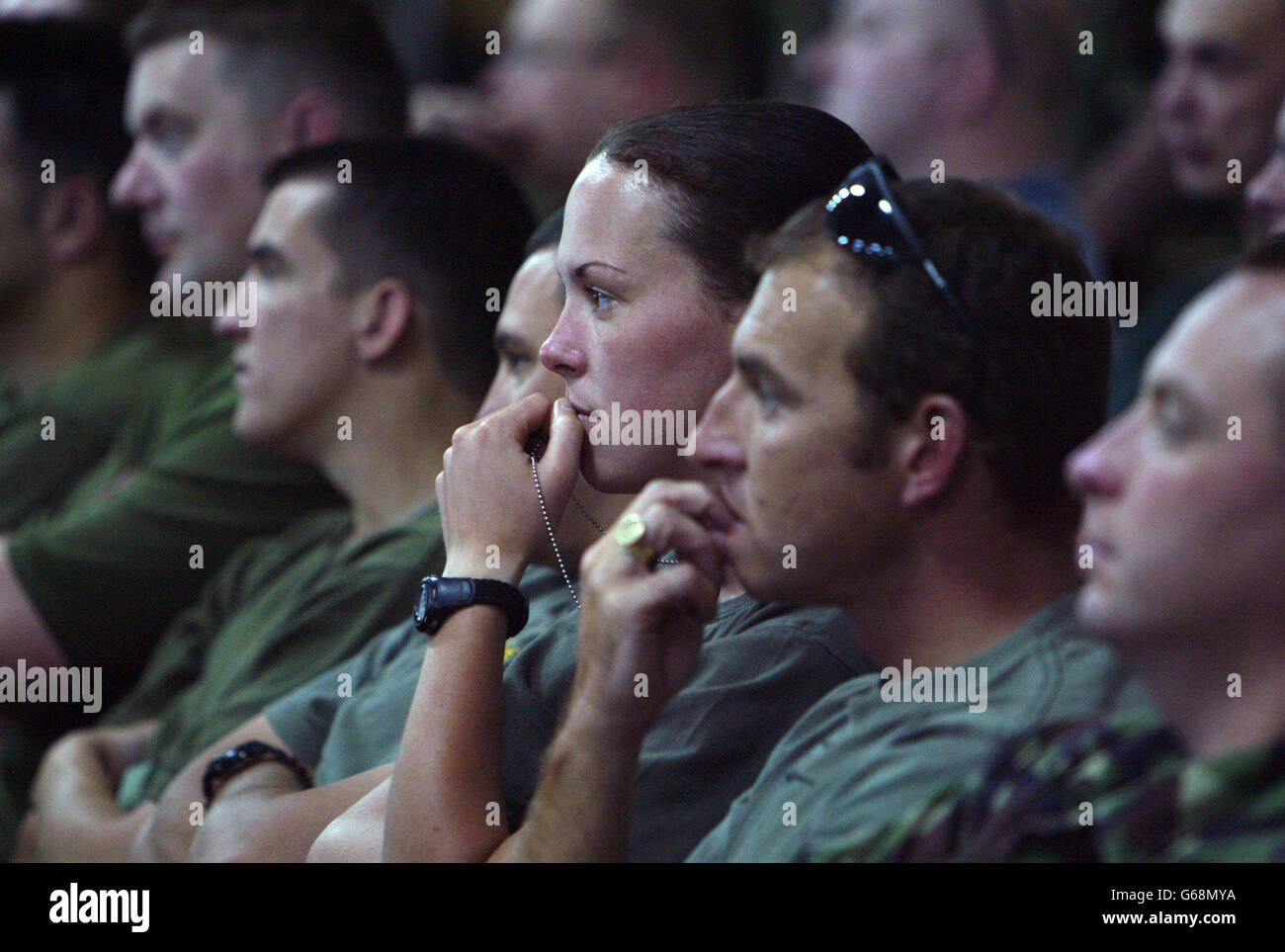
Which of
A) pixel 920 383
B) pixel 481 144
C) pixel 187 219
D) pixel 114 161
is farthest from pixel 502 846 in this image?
pixel 114 161

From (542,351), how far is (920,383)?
1.45 feet

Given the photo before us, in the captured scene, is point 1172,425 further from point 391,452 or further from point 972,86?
point 972,86

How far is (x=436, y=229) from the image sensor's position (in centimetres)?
236

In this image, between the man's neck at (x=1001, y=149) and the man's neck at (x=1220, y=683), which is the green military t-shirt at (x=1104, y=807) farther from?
the man's neck at (x=1001, y=149)

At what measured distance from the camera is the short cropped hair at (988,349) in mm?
1265

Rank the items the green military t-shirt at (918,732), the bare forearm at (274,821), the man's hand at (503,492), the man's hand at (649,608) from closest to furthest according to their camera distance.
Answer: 1. the green military t-shirt at (918,732)
2. the man's hand at (649,608)
3. the man's hand at (503,492)
4. the bare forearm at (274,821)

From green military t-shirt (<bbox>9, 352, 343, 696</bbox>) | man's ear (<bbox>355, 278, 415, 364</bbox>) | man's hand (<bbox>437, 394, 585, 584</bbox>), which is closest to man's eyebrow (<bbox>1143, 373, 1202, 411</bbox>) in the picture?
man's hand (<bbox>437, 394, 585, 584</bbox>)

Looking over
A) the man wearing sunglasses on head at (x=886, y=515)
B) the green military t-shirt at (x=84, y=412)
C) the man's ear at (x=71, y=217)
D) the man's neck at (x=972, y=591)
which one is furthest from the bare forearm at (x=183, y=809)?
the man's ear at (x=71, y=217)

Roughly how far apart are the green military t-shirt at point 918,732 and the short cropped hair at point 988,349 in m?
0.10

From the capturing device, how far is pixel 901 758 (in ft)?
4.22

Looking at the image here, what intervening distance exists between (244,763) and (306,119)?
138 cm

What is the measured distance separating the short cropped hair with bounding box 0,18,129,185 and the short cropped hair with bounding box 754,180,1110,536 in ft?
7.72
